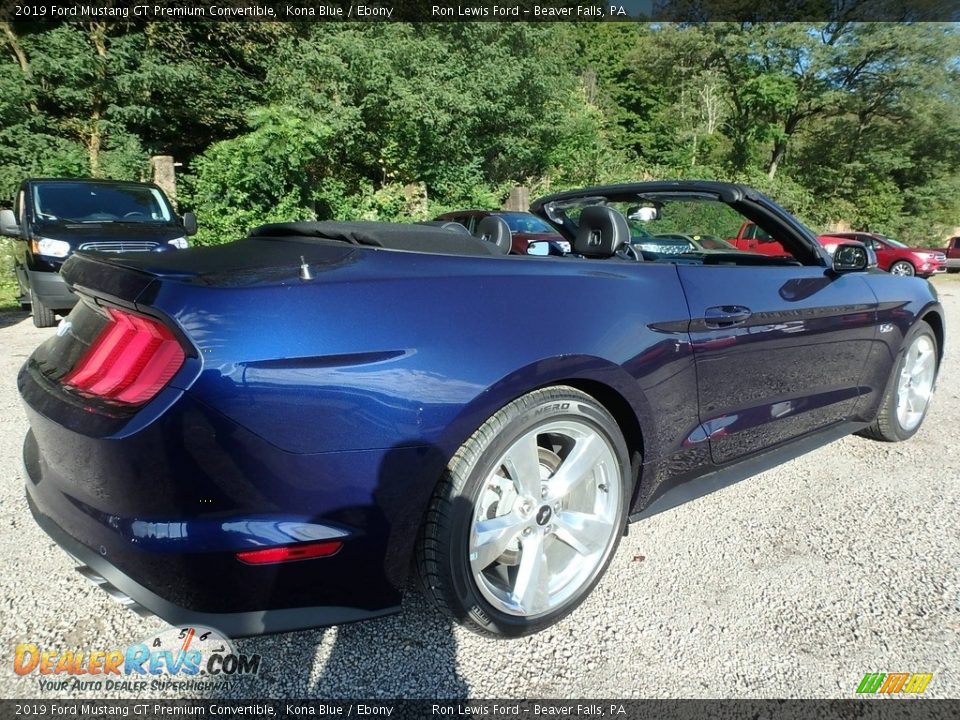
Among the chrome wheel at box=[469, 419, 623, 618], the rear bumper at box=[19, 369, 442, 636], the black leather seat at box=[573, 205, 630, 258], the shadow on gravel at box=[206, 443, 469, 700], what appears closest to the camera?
the rear bumper at box=[19, 369, 442, 636]

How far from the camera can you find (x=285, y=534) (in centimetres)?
151

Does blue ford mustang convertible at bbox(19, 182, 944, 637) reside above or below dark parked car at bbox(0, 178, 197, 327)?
above

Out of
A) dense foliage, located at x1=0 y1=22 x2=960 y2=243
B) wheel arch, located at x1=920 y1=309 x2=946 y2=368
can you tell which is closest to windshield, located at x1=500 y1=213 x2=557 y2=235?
dense foliage, located at x1=0 y1=22 x2=960 y2=243

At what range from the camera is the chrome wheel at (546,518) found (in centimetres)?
188

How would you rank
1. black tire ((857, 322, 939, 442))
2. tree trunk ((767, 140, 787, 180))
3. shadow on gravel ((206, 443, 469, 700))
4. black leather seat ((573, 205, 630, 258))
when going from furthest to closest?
1. tree trunk ((767, 140, 787, 180))
2. black tire ((857, 322, 939, 442))
3. black leather seat ((573, 205, 630, 258))
4. shadow on gravel ((206, 443, 469, 700))

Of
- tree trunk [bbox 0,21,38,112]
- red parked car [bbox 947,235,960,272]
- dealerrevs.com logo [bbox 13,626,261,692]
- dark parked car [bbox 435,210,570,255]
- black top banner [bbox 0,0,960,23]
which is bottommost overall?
red parked car [bbox 947,235,960,272]

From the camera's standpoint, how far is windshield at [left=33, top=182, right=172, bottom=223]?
23.2 ft

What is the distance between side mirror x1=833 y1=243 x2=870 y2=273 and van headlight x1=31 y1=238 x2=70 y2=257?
6.93 meters

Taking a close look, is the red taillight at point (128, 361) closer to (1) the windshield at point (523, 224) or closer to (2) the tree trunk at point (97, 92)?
(1) the windshield at point (523, 224)

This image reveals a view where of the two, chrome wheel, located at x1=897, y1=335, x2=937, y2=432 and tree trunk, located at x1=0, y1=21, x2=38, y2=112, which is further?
tree trunk, located at x1=0, y1=21, x2=38, y2=112

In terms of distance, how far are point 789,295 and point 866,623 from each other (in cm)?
132

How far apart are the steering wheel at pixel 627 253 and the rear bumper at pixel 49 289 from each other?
608 centimetres

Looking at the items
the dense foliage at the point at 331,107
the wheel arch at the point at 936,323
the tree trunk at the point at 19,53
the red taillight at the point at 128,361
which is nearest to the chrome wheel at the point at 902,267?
the dense foliage at the point at 331,107

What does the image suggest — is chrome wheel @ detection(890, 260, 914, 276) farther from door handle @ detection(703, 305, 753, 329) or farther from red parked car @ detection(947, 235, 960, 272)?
door handle @ detection(703, 305, 753, 329)
